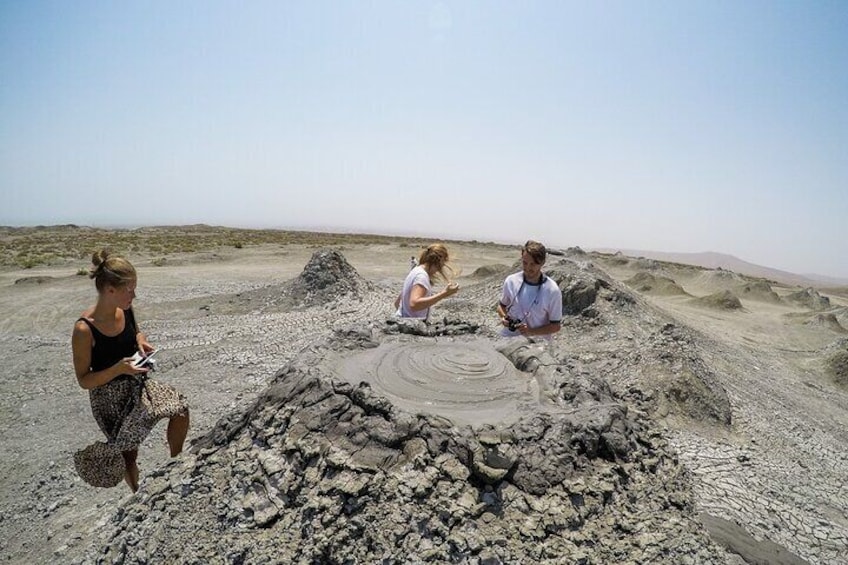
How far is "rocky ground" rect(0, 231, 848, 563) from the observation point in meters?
3.20

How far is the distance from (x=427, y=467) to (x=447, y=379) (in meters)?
1.10

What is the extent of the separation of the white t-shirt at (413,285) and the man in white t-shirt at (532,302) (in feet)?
2.98

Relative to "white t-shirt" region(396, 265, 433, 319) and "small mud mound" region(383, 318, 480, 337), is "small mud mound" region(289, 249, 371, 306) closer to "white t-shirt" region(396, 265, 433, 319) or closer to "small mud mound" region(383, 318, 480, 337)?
"small mud mound" region(383, 318, 480, 337)

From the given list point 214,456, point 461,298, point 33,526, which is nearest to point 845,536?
point 214,456

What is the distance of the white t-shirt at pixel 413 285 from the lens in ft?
16.6

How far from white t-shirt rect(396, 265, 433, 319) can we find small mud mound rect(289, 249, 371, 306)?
8.78m

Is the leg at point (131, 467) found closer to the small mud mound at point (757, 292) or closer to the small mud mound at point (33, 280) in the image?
the small mud mound at point (33, 280)

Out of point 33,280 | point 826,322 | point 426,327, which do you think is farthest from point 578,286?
point 33,280

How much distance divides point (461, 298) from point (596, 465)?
1140 cm

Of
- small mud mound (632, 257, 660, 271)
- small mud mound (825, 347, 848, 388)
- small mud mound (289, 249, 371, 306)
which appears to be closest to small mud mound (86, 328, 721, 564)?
small mud mound (289, 249, 371, 306)

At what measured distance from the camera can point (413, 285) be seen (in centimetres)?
509

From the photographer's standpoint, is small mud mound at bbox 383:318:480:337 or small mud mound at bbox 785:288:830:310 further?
small mud mound at bbox 785:288:830:310

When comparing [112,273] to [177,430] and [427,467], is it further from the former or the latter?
[427,467]

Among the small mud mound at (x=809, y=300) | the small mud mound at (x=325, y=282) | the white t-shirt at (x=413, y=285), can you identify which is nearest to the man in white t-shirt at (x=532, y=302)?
the white t-shirt at (x=413, y=285)
